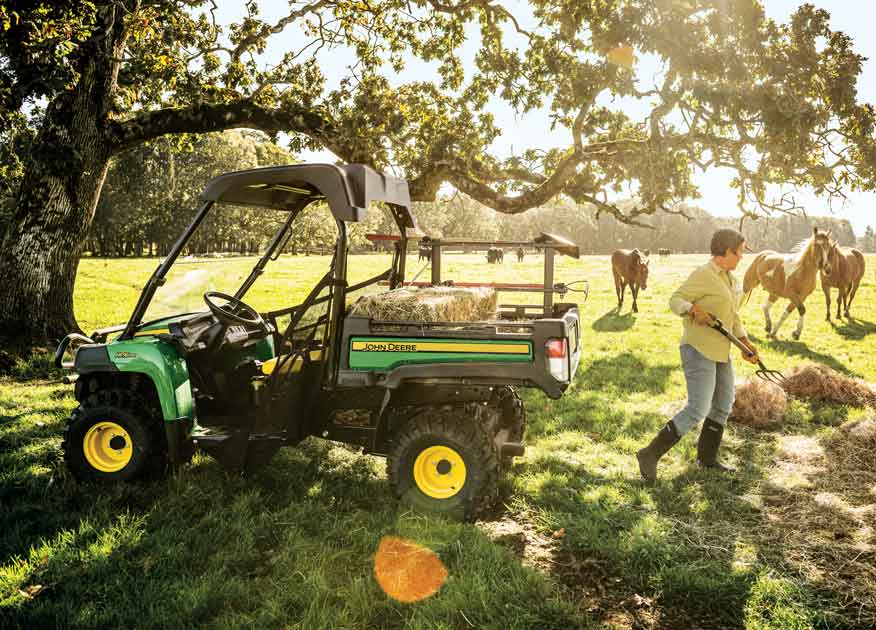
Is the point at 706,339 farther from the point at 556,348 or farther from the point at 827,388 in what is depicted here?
the point at 827,388

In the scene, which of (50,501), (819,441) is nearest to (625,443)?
(819,441)

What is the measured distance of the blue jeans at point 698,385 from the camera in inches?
203

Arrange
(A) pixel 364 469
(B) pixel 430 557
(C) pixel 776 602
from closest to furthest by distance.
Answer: (C) pixel 776 602 → (B) pixel 430 557 → (A) pixel 364 469

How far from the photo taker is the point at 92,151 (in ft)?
33.4

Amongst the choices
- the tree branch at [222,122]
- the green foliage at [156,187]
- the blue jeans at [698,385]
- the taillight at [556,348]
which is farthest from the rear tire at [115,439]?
the green foliage at [156,187]

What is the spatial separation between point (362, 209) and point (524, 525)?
271 cm

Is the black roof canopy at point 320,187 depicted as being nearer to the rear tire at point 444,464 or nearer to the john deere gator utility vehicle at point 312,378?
the john deere gator utility vehicle at point 312,378

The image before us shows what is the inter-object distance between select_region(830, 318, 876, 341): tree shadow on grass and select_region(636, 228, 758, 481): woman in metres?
10.2

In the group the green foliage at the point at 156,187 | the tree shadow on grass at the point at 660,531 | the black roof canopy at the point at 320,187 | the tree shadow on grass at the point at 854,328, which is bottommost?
the tree shadow on grass at the point at 660,531

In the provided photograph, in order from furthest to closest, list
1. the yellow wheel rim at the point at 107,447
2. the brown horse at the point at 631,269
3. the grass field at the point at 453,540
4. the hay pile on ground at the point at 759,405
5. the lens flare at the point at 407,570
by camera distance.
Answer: the brown horse at the point at 631,269
the hay pile on ground at the point at 759,405
the yellow wheel rim at the point at 107,447
the lens flare at the point at 407,570
the grass field at the point at 453,540

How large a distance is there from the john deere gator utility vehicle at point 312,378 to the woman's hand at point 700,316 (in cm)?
103

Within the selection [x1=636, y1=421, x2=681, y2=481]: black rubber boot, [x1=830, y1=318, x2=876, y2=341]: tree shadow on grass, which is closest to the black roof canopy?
[x1=636, y1=421, x2=681, y2=481]: black rubber boot

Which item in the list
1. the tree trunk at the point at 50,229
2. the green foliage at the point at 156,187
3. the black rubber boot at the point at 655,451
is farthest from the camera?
the green foliage at the point at 156,187

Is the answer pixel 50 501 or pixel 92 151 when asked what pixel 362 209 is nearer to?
pixel 50 501
